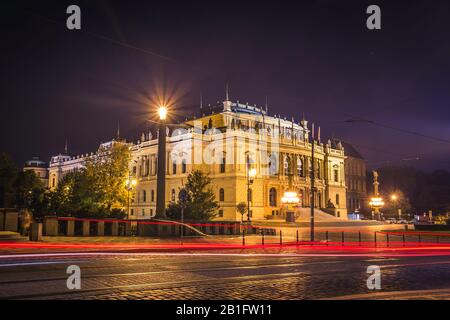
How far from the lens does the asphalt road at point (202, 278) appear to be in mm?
9750

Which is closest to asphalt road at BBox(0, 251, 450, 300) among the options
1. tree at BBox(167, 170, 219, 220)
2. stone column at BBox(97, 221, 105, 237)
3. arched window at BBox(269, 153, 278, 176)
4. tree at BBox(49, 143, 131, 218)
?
stone column at BBox(97, 221, 105, 237)

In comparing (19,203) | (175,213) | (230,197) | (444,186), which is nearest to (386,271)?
(175,213)

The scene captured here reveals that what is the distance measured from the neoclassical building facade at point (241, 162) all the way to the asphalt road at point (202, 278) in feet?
181

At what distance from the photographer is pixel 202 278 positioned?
12.2 m

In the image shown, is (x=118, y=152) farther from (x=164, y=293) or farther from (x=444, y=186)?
(x=444, y=186)

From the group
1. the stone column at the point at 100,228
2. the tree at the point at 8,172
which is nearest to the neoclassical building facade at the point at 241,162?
the tree at the point at 8,172

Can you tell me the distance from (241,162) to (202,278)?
67.4 m

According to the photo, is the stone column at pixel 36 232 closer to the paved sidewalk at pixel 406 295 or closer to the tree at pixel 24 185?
the paved sidewalk at pixel 406 295

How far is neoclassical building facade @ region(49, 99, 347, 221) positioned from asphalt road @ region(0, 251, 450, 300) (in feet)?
181

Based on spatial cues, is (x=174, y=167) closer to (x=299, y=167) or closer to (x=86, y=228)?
(x=299, y=167)

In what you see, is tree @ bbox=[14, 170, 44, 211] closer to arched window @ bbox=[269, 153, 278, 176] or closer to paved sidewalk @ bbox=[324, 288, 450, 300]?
arched window @ bbox=[269, 153, 278, 176]

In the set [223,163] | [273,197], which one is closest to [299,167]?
[273,197]

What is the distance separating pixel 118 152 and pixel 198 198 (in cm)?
→ 1597

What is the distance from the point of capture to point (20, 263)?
607 inches
